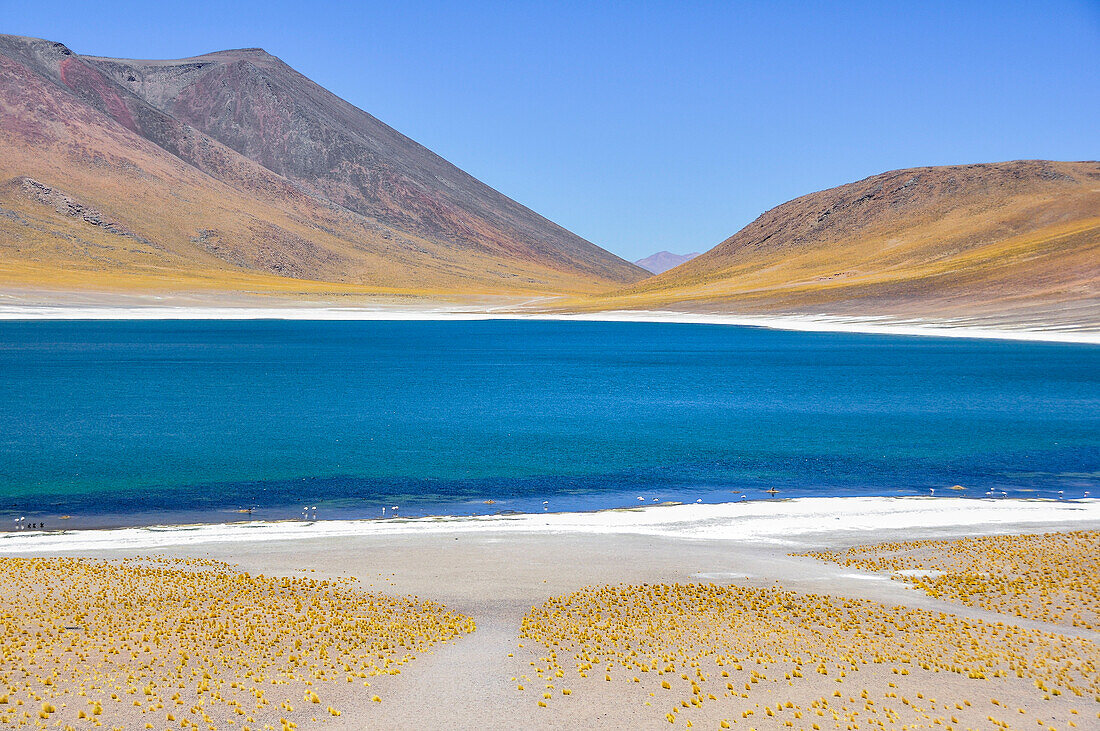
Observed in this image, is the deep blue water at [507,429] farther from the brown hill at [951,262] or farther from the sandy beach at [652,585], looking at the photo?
the brown hill at [951,262]

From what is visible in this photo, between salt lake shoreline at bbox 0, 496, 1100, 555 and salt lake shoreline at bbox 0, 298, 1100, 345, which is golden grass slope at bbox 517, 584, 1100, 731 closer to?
salt lake shoreline at bbox 0, 496, 1100, 555

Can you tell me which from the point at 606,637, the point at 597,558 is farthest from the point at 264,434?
the point at 606,637

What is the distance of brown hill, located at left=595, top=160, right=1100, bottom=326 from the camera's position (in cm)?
11544

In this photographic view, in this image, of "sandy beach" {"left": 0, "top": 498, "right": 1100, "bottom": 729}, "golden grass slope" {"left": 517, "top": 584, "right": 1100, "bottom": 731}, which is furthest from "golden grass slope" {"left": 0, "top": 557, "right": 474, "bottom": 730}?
"golden grass slope" {"left": 517, "top": 584, "right": 1100, "bottom": 731}

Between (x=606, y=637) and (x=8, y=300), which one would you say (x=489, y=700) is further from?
(x=8, y=300)

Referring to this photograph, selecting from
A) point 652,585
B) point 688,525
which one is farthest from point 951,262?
point 652,585

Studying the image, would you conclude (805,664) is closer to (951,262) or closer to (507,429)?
(507,429)

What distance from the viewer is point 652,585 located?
1848cm

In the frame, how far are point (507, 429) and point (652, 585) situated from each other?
76.6 ft

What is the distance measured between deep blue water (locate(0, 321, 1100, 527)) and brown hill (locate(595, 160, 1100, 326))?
3709 cm

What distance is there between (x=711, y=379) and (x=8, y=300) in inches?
3852

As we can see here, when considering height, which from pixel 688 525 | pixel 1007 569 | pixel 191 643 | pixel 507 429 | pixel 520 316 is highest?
pixel 520 316

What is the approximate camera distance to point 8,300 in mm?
119938

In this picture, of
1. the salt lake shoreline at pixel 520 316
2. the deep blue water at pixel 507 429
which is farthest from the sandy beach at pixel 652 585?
the salt lake shoreline at pixel 520 316
